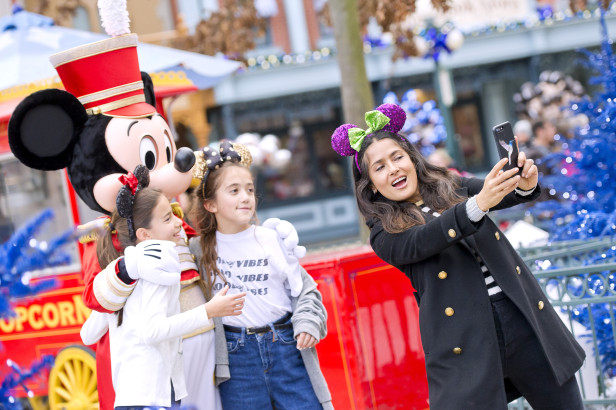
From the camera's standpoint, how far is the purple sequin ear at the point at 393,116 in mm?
3104

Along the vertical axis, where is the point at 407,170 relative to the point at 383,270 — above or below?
above

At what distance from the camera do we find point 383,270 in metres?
4.13

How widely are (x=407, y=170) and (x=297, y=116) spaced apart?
15639 millimetres

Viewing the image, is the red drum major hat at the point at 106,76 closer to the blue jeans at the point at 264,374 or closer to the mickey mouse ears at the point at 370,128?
the mickey mouse ears at the point at 370,128

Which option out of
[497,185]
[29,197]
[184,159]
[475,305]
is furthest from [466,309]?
[29,197]

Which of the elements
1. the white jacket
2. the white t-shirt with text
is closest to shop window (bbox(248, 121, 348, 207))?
the white t-shirt with text

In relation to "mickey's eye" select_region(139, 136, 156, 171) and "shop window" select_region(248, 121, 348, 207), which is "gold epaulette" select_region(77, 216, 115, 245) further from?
"shop window" select_region(248, 121, 348, 207)

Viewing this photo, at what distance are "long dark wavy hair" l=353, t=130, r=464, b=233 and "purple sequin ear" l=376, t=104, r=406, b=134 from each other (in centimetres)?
4

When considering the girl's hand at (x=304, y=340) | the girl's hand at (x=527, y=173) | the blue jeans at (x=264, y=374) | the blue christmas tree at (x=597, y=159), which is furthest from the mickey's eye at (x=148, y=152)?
the blue christmas tree at (x=597, y=159)

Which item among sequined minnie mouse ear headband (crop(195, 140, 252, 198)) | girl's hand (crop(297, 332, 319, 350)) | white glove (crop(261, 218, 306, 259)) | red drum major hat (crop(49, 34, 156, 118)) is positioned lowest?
girl's hand (crop(297, 332, 319, 350))

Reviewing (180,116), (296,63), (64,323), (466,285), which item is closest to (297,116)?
(296,63)

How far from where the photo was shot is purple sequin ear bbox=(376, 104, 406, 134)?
10.2 feet

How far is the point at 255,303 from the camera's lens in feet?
10.3

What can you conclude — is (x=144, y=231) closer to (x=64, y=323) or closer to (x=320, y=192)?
(x=64, y=323)
